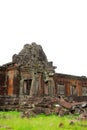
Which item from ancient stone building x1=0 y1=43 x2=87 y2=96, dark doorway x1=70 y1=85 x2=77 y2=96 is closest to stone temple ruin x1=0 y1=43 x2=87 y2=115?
ancient stone building x1=0 y1=43 x2=87 y2=96

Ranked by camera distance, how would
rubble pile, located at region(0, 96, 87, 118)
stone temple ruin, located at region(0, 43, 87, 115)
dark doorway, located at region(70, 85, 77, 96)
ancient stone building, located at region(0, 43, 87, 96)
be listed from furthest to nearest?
1. dark doorway, located at region(70, 85, 77, 96)
2. ancient stone building, located at region(0, 43, 87, 96)
3. stone temple ruin, located at region(0, 43, 87, 115)
4. rubble pile, located at region(0, 96, 87, 118)

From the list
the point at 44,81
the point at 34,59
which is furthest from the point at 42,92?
the point at 34,59

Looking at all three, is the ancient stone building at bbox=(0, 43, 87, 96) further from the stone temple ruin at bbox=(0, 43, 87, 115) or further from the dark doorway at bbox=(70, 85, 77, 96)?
the dark doorway at bbox=(70, 85, 77, 96)

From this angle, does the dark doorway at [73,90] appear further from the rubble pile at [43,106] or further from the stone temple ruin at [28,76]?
the rubble pile at [43,106]

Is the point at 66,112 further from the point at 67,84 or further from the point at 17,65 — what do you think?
the point at 67,84

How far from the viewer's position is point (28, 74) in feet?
86.0

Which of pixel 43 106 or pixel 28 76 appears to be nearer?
pixel 43 106

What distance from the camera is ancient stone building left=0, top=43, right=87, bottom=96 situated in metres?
25.6

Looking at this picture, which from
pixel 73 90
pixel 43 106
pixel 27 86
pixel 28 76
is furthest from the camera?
pixel 73 90

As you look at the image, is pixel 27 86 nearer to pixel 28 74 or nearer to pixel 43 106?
pixel 28 74

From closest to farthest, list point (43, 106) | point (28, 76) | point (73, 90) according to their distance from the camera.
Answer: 1. point (43, 106)
2. point (28, 76)
3. point (73, 90)

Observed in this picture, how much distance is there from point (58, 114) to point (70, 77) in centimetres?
1555

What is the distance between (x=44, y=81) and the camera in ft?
88.6

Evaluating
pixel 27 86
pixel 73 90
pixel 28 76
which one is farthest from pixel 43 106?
pixel 73 90
